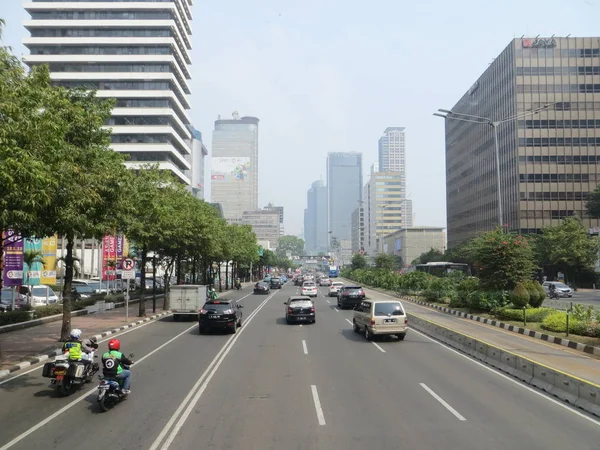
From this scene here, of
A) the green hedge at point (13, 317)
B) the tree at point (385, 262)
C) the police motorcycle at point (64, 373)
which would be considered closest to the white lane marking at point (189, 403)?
the police motorcycle at point (64, 373)

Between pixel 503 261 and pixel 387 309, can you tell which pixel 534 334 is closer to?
pixel 387 309

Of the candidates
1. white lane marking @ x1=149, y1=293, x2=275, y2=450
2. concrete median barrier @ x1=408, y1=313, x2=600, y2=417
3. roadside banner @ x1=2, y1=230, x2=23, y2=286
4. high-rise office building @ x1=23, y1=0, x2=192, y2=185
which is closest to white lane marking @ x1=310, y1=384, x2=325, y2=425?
white lane marking @ x1=149, y1=293, x2=275, y2=450

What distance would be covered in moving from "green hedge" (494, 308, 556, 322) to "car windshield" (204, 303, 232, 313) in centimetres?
1410

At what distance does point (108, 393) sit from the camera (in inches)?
358

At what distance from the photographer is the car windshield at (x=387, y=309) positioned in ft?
59.6

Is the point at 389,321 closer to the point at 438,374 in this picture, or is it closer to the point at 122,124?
the point at 438,374

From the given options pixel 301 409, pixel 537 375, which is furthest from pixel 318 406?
pixel 537 375

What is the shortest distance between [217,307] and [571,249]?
5356 cm

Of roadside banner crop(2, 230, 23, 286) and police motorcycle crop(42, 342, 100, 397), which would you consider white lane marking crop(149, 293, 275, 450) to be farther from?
roadside banner crop(2, 230, 23, 286)

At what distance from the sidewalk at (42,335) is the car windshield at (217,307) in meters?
5.01

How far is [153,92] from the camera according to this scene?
7731 cm

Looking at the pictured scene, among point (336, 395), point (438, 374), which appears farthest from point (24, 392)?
point (438, 374)

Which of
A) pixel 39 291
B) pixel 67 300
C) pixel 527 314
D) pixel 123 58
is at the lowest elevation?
pixel 527 314

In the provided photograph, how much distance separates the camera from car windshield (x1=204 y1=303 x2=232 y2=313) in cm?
2036
